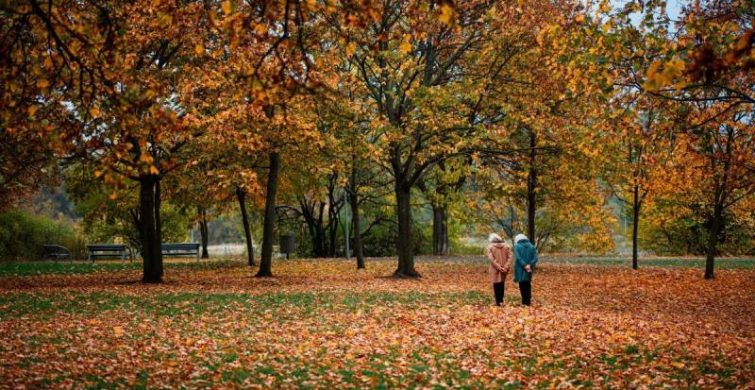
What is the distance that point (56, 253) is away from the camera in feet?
115

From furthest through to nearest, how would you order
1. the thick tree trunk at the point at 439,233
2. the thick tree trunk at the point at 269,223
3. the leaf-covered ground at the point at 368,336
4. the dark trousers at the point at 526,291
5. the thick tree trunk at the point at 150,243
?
the thick tree trunk at the point at 439,233
the thick tree trunk at the point at 269,223
the thick tree trunk at the point at 150,243
the dark trousers at the point at 526,291
the leaf-covered ground at the point at 368,336

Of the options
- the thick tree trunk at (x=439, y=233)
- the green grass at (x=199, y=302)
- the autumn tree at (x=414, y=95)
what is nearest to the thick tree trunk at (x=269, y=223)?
the autumn tree at (x=414, y=95)

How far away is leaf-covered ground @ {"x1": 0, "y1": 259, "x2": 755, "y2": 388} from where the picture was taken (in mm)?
8547

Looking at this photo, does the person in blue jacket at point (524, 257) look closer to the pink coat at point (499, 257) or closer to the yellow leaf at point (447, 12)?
the pink coat at point (499, 257)

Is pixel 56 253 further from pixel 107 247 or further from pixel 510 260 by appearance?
pixel 510 260

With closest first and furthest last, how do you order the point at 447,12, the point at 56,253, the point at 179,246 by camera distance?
the point at 447,12
the point at 179,246
the point at 56,253

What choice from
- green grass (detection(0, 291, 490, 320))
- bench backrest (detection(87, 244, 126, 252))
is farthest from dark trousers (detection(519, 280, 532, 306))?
bench backrest (detection(87, 244, 126, 252))

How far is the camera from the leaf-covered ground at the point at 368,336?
855cm

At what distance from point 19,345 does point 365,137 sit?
1403cm

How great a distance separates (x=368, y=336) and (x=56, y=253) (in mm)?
28807

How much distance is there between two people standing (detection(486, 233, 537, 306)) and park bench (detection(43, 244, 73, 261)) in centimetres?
2670

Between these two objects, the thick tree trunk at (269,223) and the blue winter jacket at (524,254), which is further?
the thick tree trunk at (269,223)

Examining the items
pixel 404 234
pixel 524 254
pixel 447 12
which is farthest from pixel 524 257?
pixel 447 12

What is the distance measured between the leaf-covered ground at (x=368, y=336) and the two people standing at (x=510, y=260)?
61 cm
